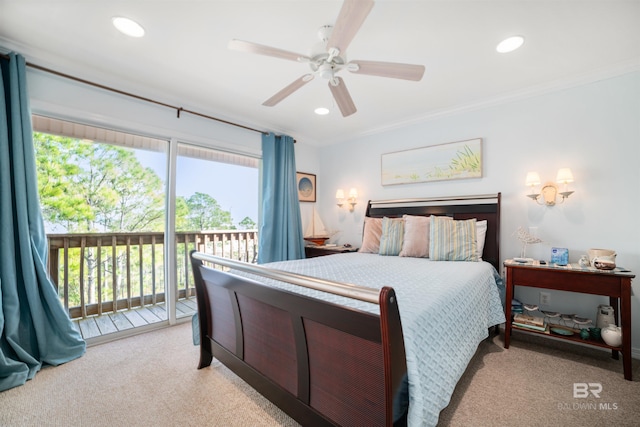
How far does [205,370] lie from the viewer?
6.79 feet

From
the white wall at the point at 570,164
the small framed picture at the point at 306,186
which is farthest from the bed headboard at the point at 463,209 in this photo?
the small framed picture at the point at 306,186

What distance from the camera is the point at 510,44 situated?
1.97m

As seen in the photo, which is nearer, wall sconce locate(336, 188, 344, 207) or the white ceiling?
the white ceiling

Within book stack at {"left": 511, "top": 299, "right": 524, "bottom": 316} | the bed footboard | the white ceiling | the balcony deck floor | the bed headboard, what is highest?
the white ceiling

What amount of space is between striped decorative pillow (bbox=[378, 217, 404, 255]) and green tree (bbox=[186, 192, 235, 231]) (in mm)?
2154

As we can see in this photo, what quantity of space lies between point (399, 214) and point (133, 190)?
3.35m

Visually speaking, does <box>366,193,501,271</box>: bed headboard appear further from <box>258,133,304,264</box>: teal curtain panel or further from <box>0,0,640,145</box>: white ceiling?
<box>258,133,304,264</box>: teal curtain panel

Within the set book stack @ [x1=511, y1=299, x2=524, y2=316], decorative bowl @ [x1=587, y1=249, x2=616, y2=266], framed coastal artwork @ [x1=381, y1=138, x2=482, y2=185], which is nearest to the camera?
decorative bowl @ [x1=587, y1=249, x2=616, y2=266]

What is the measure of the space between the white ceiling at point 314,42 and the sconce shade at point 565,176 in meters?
0.82

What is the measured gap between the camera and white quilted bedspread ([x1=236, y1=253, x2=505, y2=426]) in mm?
1048

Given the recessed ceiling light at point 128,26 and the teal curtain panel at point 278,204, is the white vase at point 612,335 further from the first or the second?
the recessed ceiling light at point 128,26

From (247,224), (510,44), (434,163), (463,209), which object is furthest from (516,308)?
(247,224)

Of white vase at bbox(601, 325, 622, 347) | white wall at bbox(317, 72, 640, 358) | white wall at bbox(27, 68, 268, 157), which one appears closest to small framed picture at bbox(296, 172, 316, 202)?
white wall at bbox(27, 68, 268, 157)

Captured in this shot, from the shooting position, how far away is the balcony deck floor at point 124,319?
2.80m
